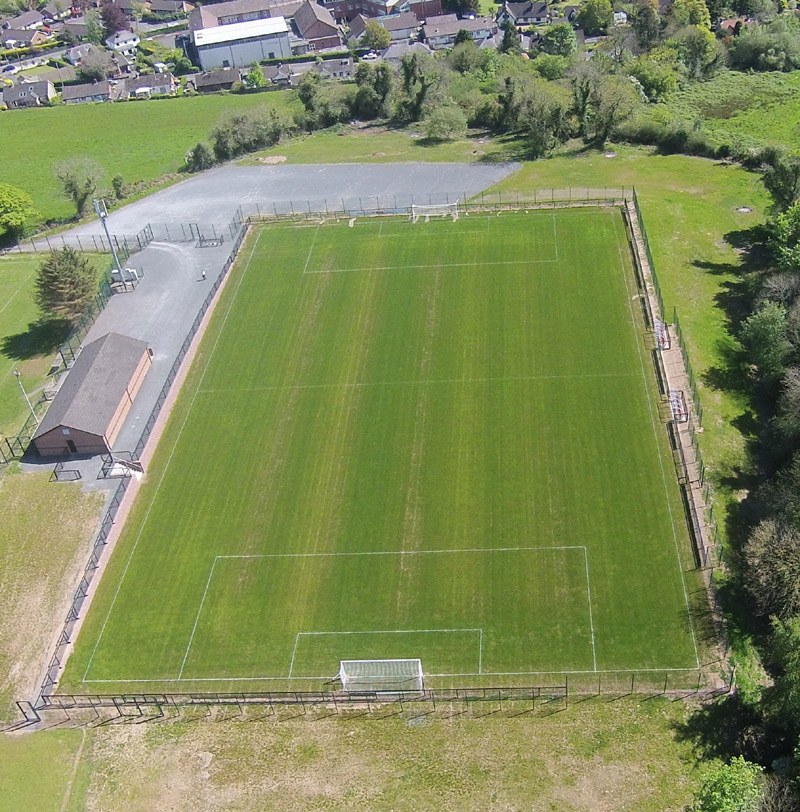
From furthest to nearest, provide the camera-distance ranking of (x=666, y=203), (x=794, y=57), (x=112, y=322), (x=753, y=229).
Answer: (x=794, y=57), (x=666, y=203), (x=753, y=229), (x=112, y=322)

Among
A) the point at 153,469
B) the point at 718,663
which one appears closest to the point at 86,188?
the point at 153,469

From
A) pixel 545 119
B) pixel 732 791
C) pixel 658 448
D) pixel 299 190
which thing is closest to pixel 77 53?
pixel 299 190

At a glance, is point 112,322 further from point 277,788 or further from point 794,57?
point 794,57

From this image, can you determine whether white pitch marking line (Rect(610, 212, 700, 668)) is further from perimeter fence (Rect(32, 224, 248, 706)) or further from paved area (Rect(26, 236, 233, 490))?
paved area (Rect(26, 236, 233, 490))

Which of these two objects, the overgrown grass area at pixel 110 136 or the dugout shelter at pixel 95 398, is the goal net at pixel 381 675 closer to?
the dugout shelter at pixel 95 398

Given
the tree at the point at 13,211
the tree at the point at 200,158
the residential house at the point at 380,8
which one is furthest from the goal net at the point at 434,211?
the residential house at the point at 380,8

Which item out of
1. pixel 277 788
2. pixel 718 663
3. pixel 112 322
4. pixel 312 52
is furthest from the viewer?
pixel 312 52

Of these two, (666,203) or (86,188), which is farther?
(86,188)
